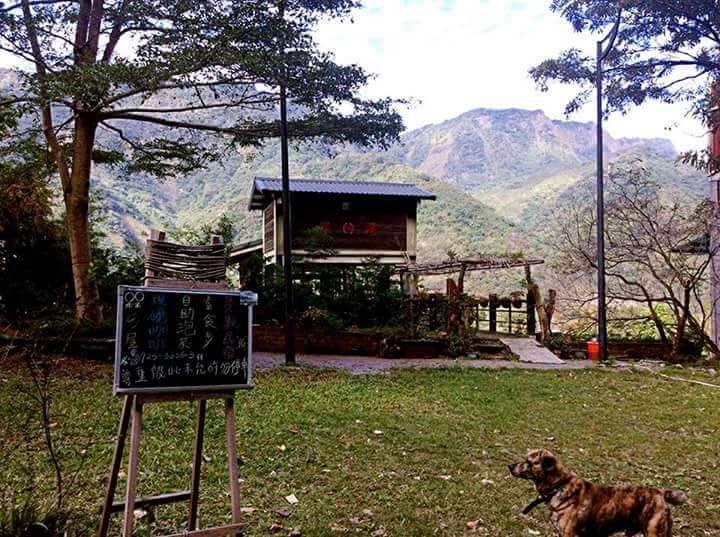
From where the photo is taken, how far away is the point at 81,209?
9.65 metres

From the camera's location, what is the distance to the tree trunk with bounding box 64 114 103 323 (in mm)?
9562

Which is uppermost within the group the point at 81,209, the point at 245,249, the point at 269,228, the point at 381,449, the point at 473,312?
the point at 269,228

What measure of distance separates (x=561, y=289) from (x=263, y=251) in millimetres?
9666

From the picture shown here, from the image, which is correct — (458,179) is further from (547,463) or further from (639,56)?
(547,463)

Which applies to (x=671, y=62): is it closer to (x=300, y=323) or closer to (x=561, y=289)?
(x=561, y=289)

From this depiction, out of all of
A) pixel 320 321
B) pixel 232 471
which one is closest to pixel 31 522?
pixel 232 471

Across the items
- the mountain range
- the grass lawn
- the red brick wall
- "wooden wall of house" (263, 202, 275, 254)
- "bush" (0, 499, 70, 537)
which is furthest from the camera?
the mountain range

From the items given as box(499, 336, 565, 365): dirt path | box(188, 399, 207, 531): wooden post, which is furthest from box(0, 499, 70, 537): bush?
box(499, 336, 565, 365): dirt path

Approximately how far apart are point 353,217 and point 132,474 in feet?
45.5

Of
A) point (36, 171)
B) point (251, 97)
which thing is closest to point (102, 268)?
point (36, 171)

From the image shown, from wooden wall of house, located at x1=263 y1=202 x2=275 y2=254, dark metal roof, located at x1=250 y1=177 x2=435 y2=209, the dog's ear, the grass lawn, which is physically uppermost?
dark metal roof, located at x1=250 y1=177 x2=435 y2=209

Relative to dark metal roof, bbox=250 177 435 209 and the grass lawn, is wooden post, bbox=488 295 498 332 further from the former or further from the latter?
the grass lawn

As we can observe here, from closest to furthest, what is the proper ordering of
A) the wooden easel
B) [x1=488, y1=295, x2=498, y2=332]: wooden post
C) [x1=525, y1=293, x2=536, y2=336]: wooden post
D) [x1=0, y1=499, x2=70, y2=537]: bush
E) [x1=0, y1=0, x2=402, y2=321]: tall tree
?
[x1=0, y1=499, x2=70, y2=537]: bush < the wooden easel < [x1=0, y1=0, x2=402, y2=321]: tall tree < [x1=525, y1=293, x2=536, y2=336]: wooden post < [x1=488, y1=295, x2=498, y2=332]: wooden post

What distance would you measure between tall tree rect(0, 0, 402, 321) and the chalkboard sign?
15.1 feet
